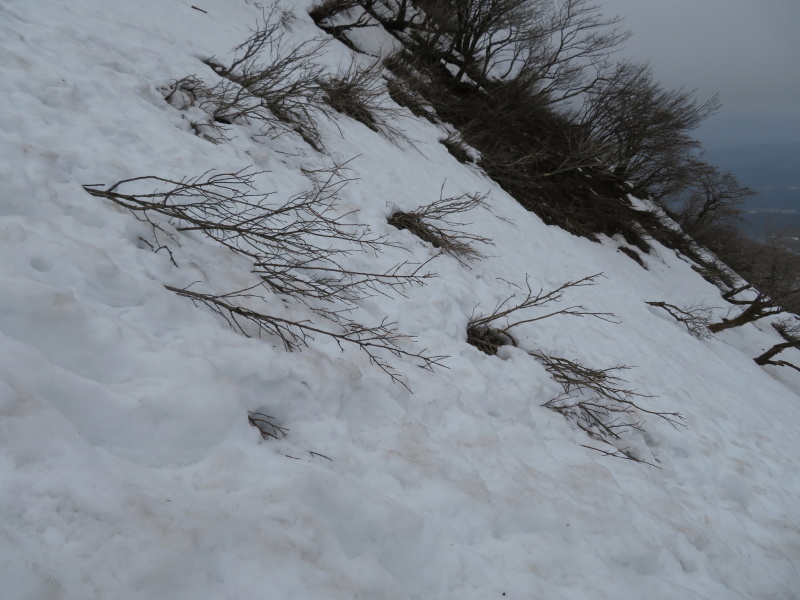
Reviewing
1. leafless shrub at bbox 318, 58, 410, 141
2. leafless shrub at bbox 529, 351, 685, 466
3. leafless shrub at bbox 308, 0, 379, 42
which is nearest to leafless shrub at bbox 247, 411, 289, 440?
leafless shrub at bbox 529, 351, 685, 466

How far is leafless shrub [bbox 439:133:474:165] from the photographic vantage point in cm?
807

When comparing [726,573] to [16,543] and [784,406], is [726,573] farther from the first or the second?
[784,406]

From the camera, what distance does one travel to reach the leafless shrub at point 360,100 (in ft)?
20.1

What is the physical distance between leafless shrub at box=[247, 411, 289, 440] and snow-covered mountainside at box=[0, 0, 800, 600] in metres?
0.04

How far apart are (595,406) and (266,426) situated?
2571 mm

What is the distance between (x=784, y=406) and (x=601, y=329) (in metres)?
3.26

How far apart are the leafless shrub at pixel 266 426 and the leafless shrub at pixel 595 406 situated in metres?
2.02

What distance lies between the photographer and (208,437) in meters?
1.41

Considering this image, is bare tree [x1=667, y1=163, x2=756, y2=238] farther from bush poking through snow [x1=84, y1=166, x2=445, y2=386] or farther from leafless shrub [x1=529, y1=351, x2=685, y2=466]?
bush poking through snow [x1=84, y1=166, x2=445, y2=386]

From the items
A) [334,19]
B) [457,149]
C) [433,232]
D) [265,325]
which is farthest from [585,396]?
[334,19]

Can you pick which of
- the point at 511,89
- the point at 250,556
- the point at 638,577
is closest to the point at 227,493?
the point at 250,556

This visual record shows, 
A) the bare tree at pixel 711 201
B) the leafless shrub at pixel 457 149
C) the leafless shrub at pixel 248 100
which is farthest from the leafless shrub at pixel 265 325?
the bare tree at pixel 711 201

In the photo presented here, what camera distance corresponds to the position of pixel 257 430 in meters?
1.60

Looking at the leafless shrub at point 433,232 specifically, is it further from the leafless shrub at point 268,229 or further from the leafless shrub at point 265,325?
the leafless shrub at point 265,325
